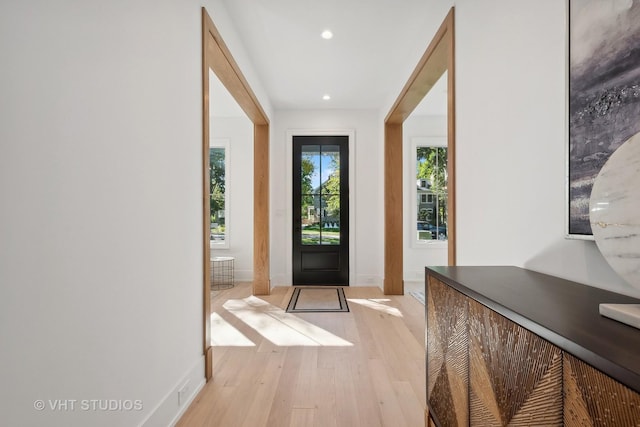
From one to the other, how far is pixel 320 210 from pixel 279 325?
2.17m

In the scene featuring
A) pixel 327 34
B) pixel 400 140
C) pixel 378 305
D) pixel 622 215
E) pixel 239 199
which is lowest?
pixel 378 305

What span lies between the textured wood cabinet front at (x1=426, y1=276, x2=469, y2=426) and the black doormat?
230cm

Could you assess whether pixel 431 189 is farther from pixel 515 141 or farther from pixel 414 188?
pixel 515 141

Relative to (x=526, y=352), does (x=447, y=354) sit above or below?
below

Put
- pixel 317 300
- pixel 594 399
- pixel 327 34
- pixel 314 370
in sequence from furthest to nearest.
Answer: pixel 317 300 → pixel 327 34 → pixel 314 370 → pixel 594 399

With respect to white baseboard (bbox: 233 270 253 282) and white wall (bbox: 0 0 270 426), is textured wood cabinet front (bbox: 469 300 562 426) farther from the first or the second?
white baseboard (bbox: 233 270 253 282)

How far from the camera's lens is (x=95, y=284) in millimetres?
1083

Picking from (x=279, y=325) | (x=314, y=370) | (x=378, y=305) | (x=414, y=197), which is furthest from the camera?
(x=414, y=197)

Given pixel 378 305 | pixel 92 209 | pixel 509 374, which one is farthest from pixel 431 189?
pixel 92 209

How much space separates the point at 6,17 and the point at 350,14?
2.22 m

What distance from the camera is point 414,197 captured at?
524 centimetres

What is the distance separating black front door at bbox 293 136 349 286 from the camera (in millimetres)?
4918

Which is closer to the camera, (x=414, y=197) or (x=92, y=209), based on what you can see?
(x=92, y=209)

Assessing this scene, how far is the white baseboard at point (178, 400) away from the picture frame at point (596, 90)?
1.81 m
